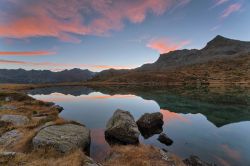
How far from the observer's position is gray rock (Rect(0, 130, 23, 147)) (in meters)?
18.9

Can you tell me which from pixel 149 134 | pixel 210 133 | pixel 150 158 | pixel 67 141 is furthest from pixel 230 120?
pixel 67 141

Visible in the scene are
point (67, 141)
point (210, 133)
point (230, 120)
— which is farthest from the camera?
point (230, 120)

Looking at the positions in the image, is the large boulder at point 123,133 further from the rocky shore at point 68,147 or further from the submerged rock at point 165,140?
the submerged rock at point 165,140

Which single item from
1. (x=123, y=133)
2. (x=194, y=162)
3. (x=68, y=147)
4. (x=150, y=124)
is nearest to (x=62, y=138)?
(x=68, y=147)

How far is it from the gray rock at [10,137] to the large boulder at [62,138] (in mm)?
2723

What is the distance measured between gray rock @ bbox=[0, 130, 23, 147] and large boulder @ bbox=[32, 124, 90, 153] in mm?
2723

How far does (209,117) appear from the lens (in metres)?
44.8

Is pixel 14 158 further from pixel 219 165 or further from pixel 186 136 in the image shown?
pixel 186 136

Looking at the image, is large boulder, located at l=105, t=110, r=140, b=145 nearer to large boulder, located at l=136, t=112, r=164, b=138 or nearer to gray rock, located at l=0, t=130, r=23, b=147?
large boulder, located at l=136, t=112, r=164, b=138

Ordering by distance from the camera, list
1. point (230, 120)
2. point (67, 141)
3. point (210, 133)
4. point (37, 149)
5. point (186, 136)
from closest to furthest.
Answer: point (37, 149) < point (67, 141) < point (186, 136) < point (210, 133) < point (230, 120)

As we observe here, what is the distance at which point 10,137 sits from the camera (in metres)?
20.6

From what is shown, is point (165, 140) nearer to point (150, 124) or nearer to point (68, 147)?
point (150, 124)

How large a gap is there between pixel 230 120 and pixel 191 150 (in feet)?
75.4

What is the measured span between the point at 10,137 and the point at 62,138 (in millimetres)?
6530
